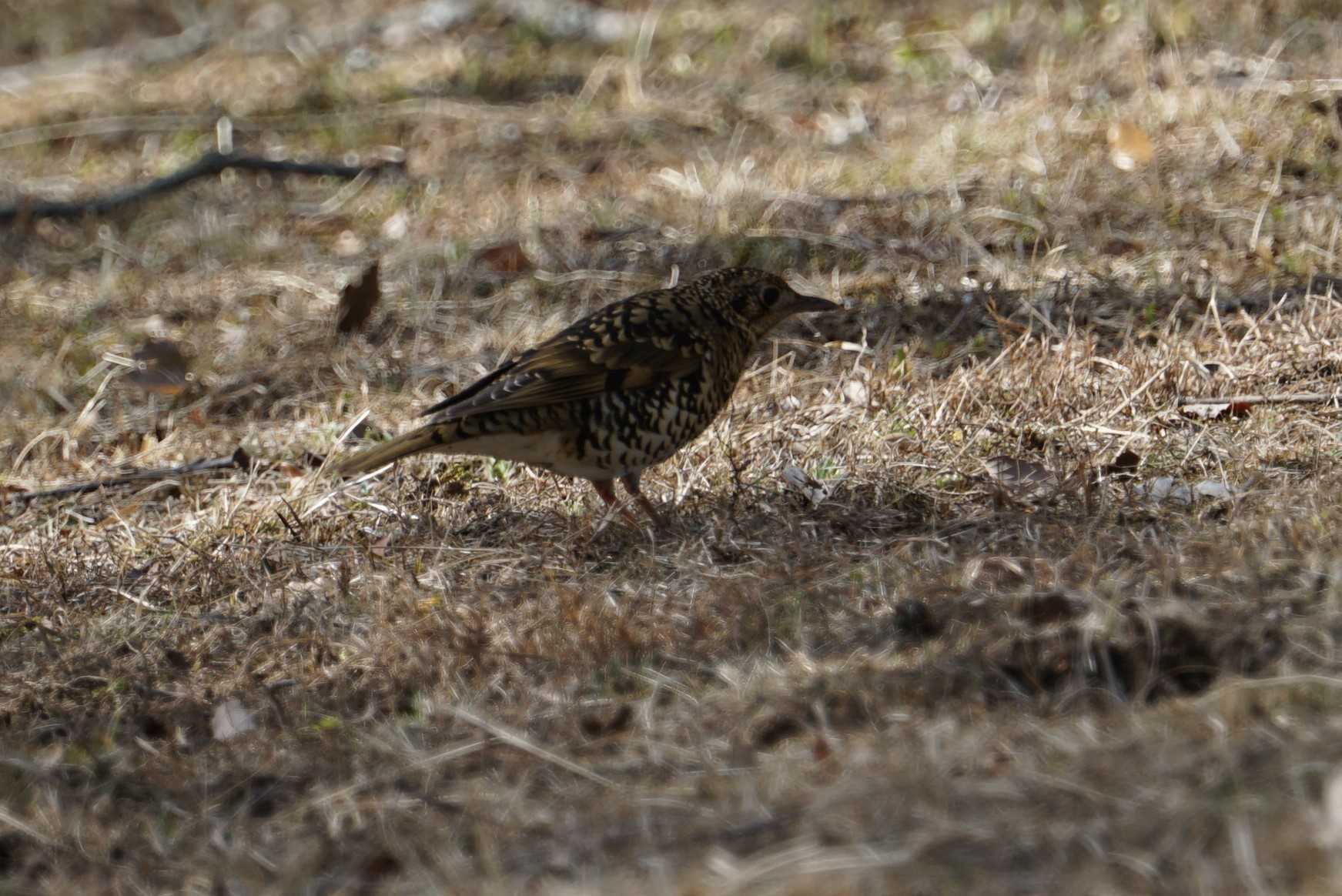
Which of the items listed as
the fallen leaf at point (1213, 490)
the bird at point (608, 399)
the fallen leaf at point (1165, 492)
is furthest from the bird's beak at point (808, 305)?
the fallen leaf at point (1213, 490)

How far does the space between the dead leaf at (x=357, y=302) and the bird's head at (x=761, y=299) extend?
6.50ft

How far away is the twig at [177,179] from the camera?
26.3 ft

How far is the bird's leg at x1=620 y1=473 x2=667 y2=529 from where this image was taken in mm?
4316

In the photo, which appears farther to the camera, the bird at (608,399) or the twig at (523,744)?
the bird at (608,399)

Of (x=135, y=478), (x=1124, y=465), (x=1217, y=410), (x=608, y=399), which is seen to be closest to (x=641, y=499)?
(x=608, y=399)

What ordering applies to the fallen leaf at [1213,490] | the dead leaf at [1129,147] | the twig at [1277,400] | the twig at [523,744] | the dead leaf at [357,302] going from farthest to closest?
the dead leaf at [1129,147]
the dead leaf at [357,302]
the twig at [1277,400]
the fallen leaf at [1213,490]
the twig at [523,744]

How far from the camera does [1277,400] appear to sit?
4.54m

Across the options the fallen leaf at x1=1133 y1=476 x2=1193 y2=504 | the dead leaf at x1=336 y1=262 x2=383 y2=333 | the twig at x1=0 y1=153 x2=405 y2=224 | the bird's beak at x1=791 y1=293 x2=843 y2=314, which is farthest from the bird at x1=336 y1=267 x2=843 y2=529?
the twig at x1=0 y1=153 x2=405 y2=224

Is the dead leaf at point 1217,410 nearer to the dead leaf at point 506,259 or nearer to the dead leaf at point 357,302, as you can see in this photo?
the dead leaf at point 506,259

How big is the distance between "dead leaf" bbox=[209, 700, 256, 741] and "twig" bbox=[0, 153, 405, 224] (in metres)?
5.15

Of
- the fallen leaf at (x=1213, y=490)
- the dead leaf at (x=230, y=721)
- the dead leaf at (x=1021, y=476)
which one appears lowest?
the dead leaf at (x=230, y=721)

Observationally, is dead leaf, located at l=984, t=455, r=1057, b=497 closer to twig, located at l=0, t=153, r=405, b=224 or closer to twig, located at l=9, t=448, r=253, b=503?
twig, located at l=9, t=448, r=253, b=503

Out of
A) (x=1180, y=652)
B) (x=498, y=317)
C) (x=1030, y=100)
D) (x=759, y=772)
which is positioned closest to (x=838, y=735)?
(x=759, y=772)

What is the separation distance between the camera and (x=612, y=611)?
11.3 ft
